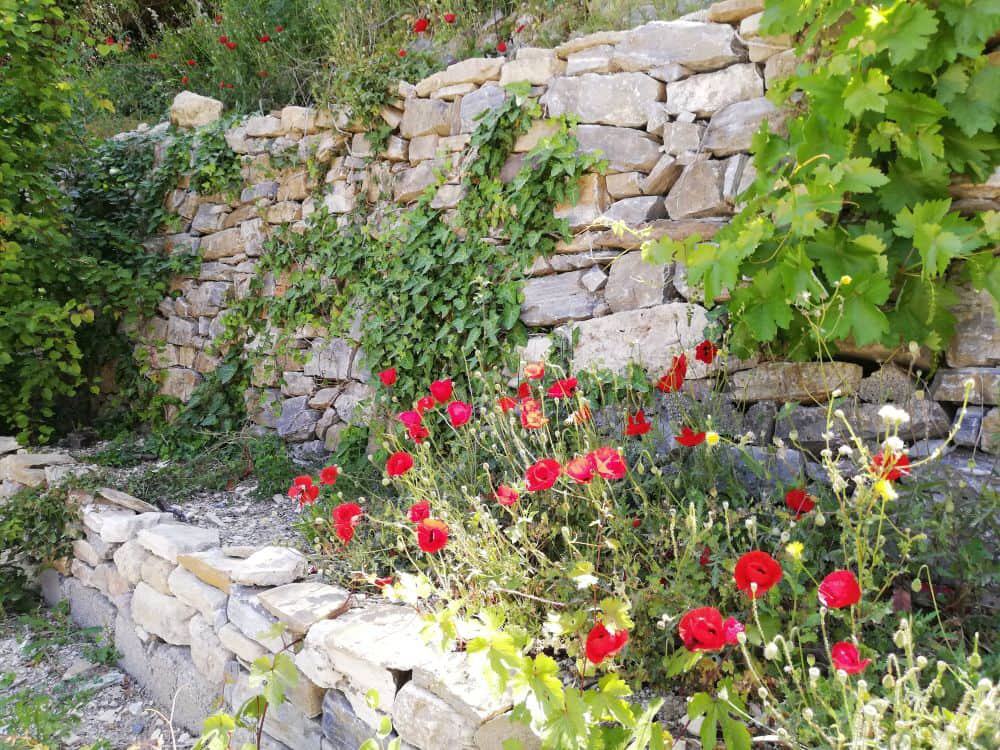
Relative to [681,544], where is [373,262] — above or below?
above

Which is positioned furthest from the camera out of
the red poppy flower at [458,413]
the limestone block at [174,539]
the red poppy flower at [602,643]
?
the limestone block at [174,539]

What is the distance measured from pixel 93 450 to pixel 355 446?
75.2 inches

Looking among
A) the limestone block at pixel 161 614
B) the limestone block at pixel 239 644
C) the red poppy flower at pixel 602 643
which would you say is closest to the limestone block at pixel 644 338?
the red poppy flower at pixel 602 643

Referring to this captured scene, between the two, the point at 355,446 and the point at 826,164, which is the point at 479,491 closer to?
the point at 355,446

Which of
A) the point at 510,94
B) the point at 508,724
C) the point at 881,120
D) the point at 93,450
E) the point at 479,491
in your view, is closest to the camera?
the point at 508,724

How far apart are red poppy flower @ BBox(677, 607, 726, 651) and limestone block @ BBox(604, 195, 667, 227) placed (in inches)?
71.2

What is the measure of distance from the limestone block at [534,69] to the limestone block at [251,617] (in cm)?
230

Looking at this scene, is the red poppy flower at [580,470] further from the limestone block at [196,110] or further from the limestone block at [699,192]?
the limestone block at [196,110]

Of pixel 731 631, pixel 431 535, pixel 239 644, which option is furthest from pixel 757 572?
pixel 239 644

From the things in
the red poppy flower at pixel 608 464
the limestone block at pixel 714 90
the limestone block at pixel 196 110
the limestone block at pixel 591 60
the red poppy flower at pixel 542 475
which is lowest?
the red poppy flower at pixel 542 475

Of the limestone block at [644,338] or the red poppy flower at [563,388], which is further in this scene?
the limestone block at [644,338]

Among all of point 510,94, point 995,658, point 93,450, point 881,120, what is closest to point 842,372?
point 881,120

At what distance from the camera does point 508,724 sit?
1521mm

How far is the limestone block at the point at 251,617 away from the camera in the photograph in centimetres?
211
